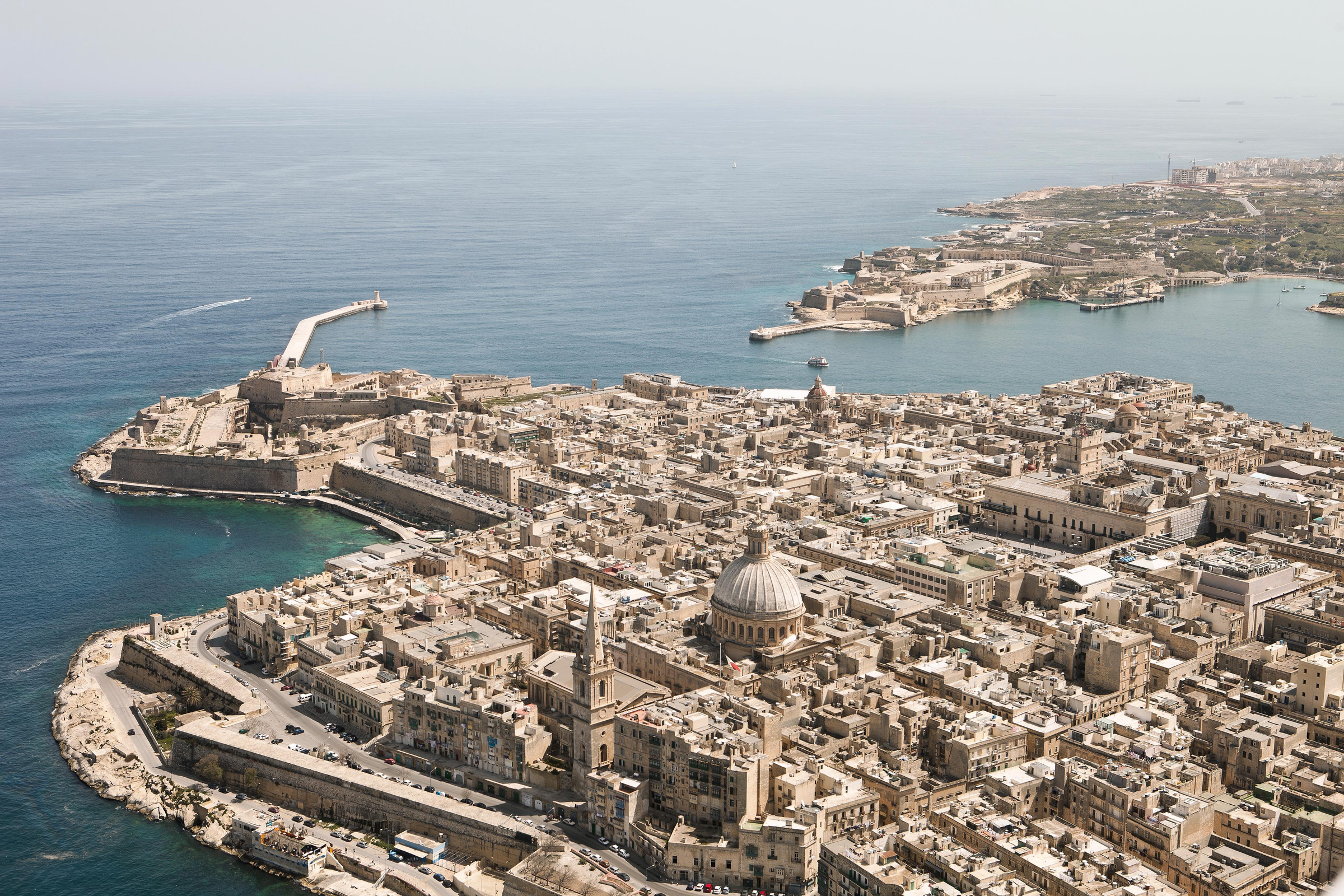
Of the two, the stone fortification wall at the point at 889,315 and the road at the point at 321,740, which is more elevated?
the stone fortification wall at the point at 889,315

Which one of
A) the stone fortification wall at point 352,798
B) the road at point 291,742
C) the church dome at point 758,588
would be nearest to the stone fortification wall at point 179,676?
the road at point 291,742

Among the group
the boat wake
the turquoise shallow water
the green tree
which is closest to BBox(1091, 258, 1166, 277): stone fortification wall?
the turquoise shallow water

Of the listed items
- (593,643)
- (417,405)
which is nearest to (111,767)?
(593,643)

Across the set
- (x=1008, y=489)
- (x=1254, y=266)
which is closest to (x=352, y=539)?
(x=1008, y=489)

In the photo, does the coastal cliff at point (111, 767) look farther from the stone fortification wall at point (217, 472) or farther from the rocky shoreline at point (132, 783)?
the stone fortification wall at point (217, 472)

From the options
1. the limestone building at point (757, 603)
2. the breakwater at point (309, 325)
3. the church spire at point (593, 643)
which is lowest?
the breakwater at point (309, 325)
